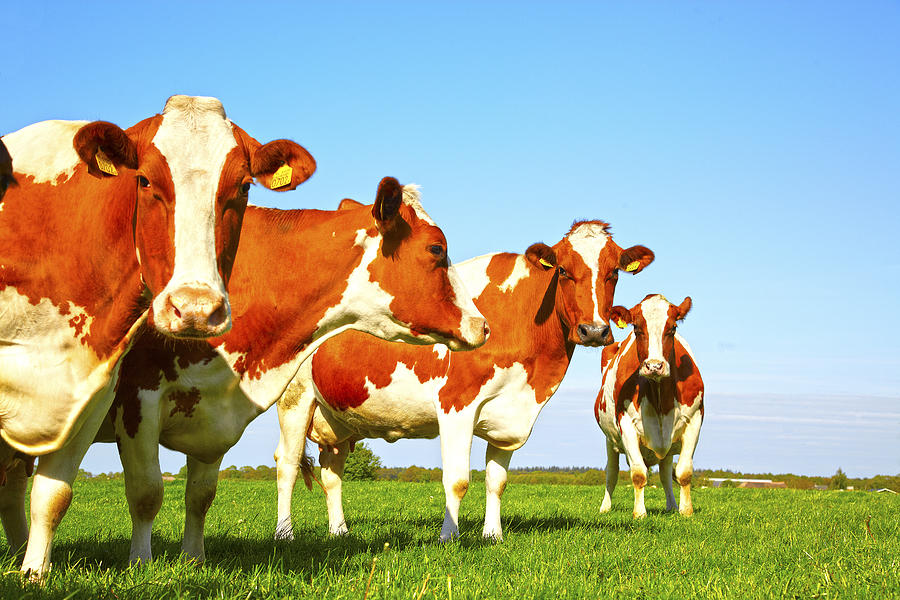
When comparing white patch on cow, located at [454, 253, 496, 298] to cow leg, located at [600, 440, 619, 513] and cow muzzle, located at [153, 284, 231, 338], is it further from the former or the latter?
cow leg, located at [600, 440, 619, 513]

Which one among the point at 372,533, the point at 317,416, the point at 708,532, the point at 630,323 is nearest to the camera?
the point at 372,533

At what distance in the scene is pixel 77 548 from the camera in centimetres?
676

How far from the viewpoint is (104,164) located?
14.1 ft

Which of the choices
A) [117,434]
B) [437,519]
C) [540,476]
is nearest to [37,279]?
[117,434]

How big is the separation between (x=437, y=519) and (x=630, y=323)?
14.4 feet

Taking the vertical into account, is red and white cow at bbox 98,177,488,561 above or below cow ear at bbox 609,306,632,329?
below

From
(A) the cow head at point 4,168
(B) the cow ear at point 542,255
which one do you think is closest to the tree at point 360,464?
(B) the cow ear at point 542,255

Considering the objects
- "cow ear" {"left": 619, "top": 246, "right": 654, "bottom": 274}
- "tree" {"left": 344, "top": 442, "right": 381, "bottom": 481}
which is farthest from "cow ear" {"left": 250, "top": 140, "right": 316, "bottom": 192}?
"tree" {"left": 344, "top": 442, "right": 381, "bottom": 481}

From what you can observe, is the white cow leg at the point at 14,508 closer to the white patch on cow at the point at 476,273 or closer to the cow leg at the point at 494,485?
the cow leg at the point at 494,485

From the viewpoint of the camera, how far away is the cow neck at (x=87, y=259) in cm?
447

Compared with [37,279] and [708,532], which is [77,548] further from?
Result: [708,532]

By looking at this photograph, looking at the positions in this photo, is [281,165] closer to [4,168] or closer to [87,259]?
[87,259]

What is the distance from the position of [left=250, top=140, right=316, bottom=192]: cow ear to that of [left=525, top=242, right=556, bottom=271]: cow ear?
4267 millimetres

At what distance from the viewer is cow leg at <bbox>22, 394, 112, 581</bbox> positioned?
4574 mm
